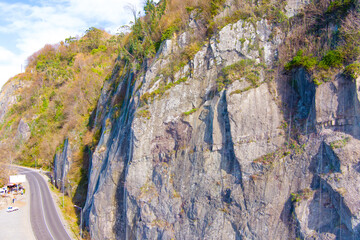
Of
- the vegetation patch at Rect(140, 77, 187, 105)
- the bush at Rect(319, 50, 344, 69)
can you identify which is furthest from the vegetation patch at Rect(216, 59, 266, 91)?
the bush at Rect(319, 50, 344, 69)

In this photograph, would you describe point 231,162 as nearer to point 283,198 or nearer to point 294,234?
point 283,198

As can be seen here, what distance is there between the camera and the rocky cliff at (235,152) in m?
12.8

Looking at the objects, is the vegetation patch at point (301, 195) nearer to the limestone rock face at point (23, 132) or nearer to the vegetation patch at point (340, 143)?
the vegetation patch at point (340, 143)

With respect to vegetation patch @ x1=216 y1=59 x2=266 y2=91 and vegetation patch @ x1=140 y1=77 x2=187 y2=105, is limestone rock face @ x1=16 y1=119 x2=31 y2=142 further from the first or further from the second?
vegetation patch @ x1=216 y1=59 x2=266 y2=91

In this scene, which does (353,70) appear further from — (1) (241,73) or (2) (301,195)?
(2) (301,195)

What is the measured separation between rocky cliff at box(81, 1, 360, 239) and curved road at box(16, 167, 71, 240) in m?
7.08

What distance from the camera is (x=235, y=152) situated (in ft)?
49.5

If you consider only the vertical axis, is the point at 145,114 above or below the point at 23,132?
above

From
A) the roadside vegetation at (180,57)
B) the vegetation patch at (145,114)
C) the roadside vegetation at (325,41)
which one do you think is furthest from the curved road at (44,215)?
the roadside vegetation at (325,41)

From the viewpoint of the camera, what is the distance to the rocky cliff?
42.1 ft

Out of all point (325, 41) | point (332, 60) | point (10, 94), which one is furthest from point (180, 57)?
point (10, 94)

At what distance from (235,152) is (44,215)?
85.4ft

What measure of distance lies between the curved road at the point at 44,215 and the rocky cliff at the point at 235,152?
708cm

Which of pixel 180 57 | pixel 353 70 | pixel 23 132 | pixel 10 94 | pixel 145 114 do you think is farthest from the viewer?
pixel 10 94
